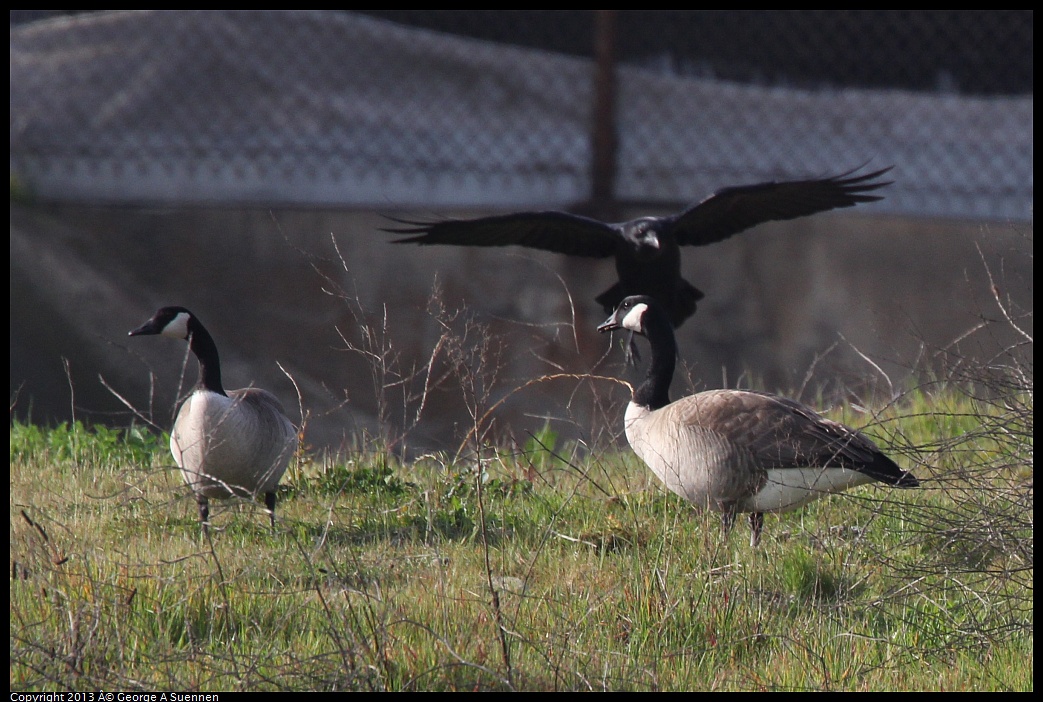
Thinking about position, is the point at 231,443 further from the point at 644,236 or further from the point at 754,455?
the point at 644,236

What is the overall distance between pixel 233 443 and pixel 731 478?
5.59ft

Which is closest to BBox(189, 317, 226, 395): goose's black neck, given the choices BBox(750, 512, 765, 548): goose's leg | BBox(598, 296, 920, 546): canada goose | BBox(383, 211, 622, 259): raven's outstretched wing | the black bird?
BBox(383, 211, 622, 259): raven's outstretched wing

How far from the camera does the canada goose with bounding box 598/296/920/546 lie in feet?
12.6

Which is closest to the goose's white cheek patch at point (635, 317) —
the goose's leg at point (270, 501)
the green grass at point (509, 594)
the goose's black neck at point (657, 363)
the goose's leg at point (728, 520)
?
the goose's black neck at point (657, 363)

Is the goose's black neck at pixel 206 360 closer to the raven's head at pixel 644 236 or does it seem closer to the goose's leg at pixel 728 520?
the goose's leg at pixel 728 520

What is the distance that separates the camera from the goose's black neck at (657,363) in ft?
15.0

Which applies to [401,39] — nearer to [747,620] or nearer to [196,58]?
[196,58]

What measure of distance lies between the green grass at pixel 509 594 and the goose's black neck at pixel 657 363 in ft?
1.71

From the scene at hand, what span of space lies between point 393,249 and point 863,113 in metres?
3.75

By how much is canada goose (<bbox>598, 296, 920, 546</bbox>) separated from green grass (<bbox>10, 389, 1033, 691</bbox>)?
0.44 feet

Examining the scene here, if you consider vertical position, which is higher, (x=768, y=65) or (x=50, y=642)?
(x=768, y=65)

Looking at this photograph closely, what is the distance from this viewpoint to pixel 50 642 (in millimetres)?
2766

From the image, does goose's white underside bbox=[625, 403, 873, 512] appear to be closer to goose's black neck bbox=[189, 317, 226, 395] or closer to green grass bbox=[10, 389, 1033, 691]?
green grass bbox=[10, 389, 1033, 691]
